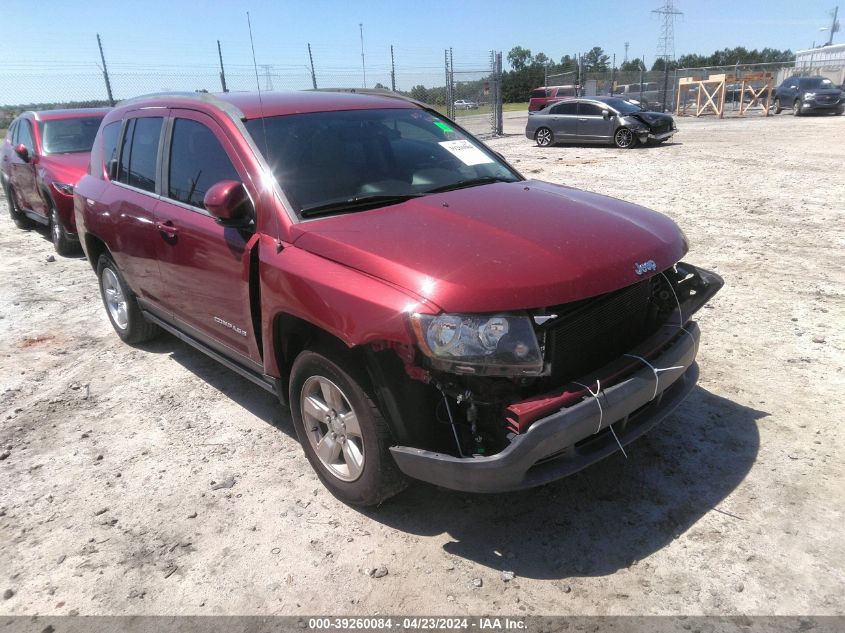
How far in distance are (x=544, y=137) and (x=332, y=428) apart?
1751 cm

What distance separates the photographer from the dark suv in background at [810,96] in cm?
2458

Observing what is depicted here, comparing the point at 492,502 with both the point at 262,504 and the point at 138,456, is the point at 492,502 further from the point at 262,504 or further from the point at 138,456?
the point at 138,456

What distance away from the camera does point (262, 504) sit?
10.5 ft

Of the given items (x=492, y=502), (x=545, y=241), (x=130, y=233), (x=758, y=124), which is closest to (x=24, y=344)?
(x=130, y=233)

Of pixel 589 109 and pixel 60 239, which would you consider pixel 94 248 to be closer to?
pixel 60 239

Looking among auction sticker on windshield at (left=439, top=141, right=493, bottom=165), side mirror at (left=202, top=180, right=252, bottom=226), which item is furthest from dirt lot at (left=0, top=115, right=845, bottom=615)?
auction sticker on windshield at (left=439, top=141, right=493, bottom=165)

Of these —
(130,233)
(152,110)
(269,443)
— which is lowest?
(269,443)

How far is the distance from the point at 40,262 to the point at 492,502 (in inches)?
307

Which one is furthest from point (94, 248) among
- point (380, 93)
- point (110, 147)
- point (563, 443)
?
point (563, 443)

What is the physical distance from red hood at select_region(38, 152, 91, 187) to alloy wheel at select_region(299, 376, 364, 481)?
6485 millimetres

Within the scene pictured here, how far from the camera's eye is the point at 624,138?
17172 millimetres

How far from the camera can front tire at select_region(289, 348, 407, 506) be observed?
8.86 feet

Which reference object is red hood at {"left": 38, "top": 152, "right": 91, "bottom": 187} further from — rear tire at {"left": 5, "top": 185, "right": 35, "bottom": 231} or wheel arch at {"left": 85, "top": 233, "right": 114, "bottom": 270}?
wheel arch at {"left": 85, "top": 233, "right": 114, "bottom": 270}

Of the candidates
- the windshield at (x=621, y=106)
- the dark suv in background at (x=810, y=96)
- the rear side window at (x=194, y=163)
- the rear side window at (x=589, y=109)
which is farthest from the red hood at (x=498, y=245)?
the dark suv in background at (x=810, y=96)
